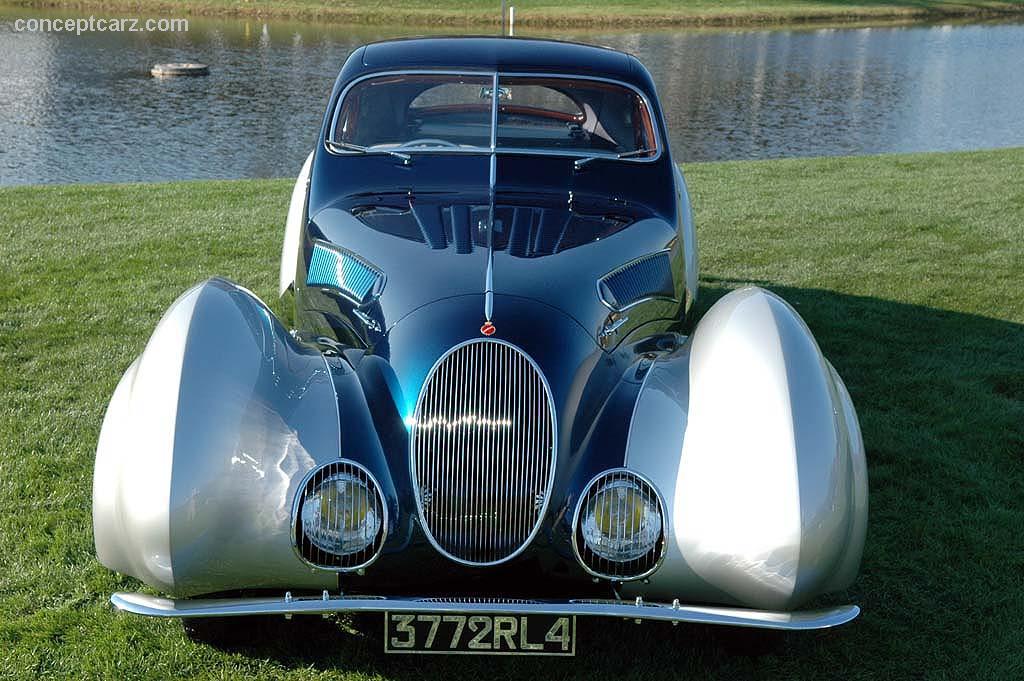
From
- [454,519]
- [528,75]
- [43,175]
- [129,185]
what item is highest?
[528,75]

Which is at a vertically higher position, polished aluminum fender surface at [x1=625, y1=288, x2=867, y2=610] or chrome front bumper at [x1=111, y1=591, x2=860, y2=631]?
polished aluminum fender surface at [x1=625, y1=288, x2=867, y2=610]

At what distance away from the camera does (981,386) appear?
20.3 ft

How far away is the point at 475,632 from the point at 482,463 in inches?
21.4

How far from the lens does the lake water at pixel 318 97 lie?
1939cm

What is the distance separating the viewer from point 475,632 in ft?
10.2

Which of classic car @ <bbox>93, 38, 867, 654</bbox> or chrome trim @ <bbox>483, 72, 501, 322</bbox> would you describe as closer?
classic car @ <bbox>93, 38, 867, 654</bbox>

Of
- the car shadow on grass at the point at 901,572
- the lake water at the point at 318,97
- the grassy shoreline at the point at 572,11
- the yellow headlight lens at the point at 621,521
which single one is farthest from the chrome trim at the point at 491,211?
the grassy shoreline at the point at 572,11

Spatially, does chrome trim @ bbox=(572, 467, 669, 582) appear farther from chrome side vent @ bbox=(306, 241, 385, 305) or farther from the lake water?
the lake water

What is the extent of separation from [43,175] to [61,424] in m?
12.9

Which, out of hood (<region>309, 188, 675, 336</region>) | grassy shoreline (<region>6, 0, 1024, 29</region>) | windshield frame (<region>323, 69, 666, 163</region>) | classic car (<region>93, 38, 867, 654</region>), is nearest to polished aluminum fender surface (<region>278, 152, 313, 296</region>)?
windshield frame (<region>323, 69, 666, 163</region>)

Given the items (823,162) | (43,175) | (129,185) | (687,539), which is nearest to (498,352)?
(687,539)

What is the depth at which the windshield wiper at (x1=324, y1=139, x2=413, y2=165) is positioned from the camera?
486 cm

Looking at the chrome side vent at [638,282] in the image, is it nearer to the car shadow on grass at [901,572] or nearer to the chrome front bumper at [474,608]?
the car shadow on grass at [901,572]

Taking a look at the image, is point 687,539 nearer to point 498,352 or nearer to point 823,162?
point 498,352
